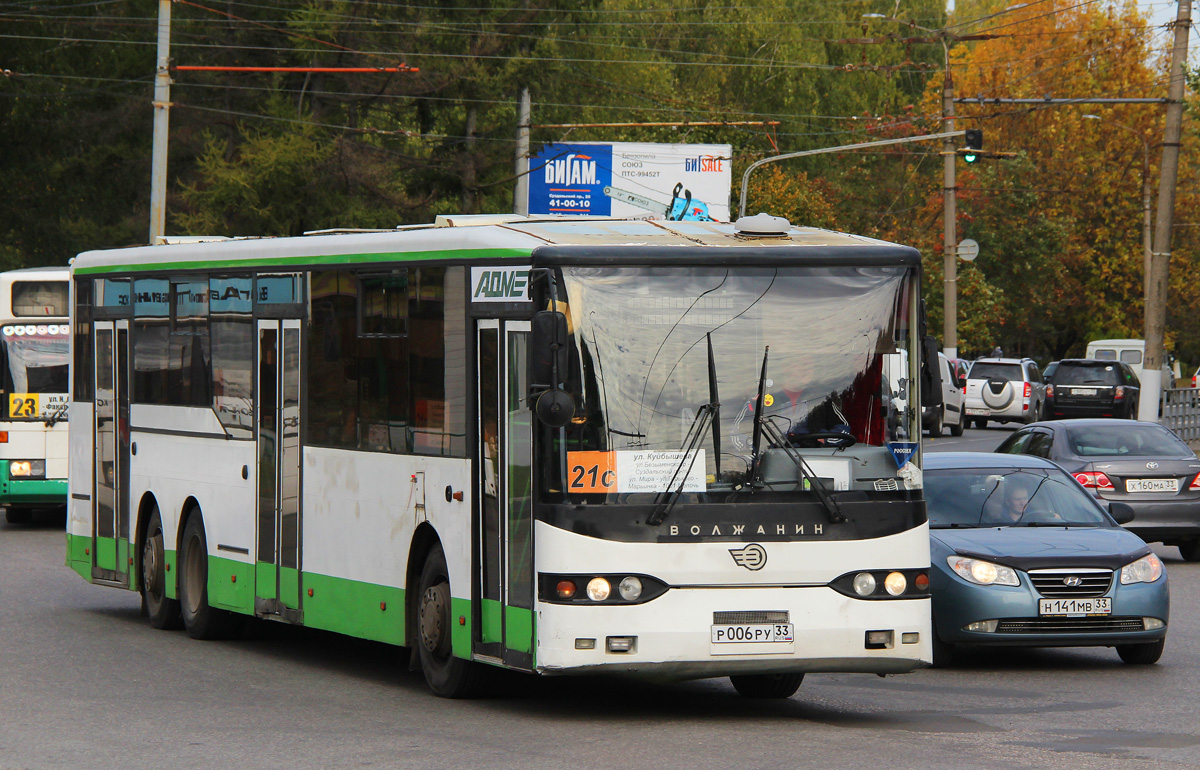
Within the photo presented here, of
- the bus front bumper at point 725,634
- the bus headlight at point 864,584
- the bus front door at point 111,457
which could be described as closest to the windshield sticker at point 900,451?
the bus headlight at point 864,584

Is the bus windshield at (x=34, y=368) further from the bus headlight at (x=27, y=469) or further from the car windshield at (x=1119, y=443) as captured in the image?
the car windshield at (x=1119, y=443)

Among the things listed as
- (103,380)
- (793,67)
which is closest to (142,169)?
(793,67)

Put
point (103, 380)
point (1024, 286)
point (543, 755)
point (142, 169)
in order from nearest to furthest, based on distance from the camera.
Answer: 1. point (543, 755)
2. point (103, 380)
3. point (142, 169)
4. point (1024, 286)

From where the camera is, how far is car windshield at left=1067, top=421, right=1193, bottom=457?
19594mm

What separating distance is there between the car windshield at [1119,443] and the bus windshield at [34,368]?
12.5m

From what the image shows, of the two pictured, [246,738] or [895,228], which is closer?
[246,738]

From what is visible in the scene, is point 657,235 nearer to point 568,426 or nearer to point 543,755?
point 568,426

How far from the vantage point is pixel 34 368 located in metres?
24.4

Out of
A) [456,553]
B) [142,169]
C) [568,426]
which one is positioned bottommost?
[456,553]

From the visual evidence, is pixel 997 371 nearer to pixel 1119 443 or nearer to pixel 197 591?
pixel 1119 443

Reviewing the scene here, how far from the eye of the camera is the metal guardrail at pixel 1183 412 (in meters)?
39.3

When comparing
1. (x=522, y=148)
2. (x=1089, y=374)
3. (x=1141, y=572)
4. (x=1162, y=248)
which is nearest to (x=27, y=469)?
(x=1141, y=572)

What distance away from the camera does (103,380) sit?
15.9m

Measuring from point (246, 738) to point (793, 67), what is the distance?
63.2 metres
